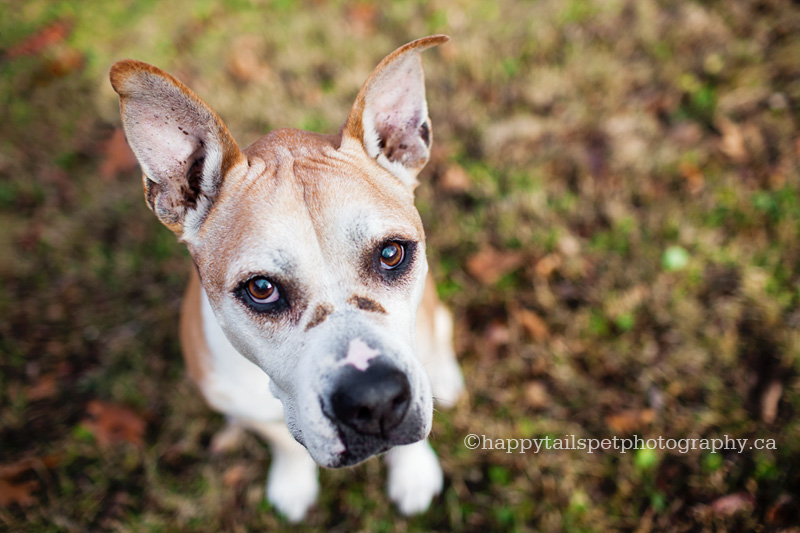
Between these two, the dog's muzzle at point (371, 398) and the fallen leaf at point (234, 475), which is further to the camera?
the fallen leaf at point (234, 475)

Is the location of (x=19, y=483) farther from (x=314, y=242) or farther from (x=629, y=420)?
(x=629, y=420)

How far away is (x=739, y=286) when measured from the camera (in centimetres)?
409

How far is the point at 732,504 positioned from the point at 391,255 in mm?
2729

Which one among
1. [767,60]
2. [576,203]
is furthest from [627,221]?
[767,60]

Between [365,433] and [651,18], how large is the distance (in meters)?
5.66

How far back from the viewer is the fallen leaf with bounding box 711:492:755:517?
324 cm

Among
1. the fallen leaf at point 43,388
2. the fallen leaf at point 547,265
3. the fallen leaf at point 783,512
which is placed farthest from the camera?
the fallen leaf at point 547,265

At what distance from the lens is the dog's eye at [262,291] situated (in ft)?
7.63

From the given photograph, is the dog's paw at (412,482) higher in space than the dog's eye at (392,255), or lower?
lower

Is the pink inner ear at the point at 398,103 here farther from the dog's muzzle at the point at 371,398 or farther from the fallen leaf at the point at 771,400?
the fallen leaf at the point at 771,400

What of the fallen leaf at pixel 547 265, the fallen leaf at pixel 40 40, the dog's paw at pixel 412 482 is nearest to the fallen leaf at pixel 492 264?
the fallen leaf at pixel 547 265

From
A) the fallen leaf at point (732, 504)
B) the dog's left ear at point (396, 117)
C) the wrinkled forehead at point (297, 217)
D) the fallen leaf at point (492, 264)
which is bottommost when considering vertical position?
the fallen leaf at point (732, 504)

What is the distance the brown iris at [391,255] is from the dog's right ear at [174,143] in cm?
82

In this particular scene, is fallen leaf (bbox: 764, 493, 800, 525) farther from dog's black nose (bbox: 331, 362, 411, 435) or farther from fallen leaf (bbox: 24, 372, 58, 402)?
fallen leaf (bbox: 24, 372, 58, 402)
